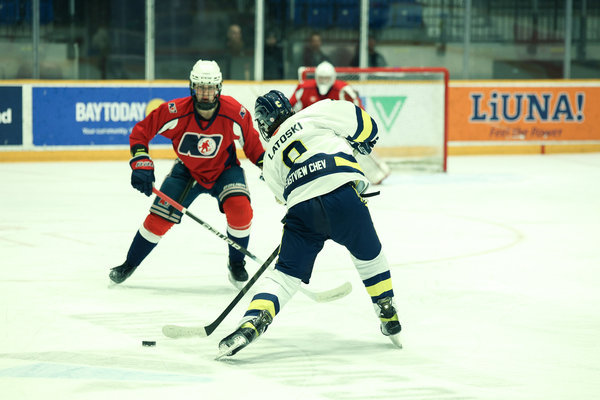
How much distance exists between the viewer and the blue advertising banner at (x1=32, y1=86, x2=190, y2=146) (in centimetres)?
1089

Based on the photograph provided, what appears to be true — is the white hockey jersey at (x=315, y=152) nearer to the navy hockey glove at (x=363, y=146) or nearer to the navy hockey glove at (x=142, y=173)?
the navy hockey glove at (x=363, y=146)

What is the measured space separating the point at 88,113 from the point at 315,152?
7.72 m

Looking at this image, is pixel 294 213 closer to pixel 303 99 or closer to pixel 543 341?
pixel 543 341

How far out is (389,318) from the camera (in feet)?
12.7

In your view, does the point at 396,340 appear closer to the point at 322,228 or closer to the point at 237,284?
the point at 322,228

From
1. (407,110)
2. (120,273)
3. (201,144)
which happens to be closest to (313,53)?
(407,110)

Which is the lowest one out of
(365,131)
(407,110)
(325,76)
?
(407,110)

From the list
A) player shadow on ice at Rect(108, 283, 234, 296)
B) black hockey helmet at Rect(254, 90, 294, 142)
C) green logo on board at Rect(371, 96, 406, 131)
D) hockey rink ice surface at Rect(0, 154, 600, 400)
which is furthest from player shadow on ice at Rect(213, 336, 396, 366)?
green logo on board at Rect(371, 96, 406, 131)

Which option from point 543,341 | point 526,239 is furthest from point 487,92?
point 543,341

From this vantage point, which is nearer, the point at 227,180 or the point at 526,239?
the point at 227,180

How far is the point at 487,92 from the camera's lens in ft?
40.1

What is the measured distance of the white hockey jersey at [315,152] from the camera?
3.72m

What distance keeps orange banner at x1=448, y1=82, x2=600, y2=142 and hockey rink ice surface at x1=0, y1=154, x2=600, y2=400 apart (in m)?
3.93

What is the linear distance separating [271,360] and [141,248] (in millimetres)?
1568
